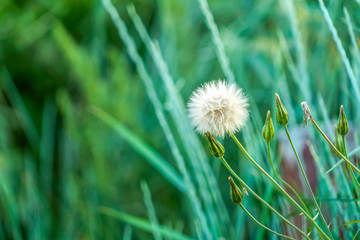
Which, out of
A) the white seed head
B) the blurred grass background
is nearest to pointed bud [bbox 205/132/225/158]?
the white seed head

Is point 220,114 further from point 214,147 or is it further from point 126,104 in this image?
point 126,104

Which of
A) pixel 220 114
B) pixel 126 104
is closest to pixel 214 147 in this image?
pixel 220 114

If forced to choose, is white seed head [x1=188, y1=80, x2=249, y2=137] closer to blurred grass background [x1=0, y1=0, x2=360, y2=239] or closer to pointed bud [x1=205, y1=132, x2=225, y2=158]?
pointed bud [x1=205, y1=132, x2=225, y2=158]

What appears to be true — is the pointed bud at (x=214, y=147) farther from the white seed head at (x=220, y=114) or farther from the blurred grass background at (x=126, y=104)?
the blurred grass background at (x=126, y=104)

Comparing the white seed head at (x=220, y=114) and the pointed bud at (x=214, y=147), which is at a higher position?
the white seed head at (x=220, y=114)

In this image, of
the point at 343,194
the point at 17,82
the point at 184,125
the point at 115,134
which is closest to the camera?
the point at 343,194

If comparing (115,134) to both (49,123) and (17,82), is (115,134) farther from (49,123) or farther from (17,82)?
(17,82)

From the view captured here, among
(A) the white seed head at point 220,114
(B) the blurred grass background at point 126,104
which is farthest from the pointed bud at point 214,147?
(B) the blurred grass background at point 126,104

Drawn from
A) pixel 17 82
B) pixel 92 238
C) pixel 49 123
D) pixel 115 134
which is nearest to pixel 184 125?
pixel 92 238
